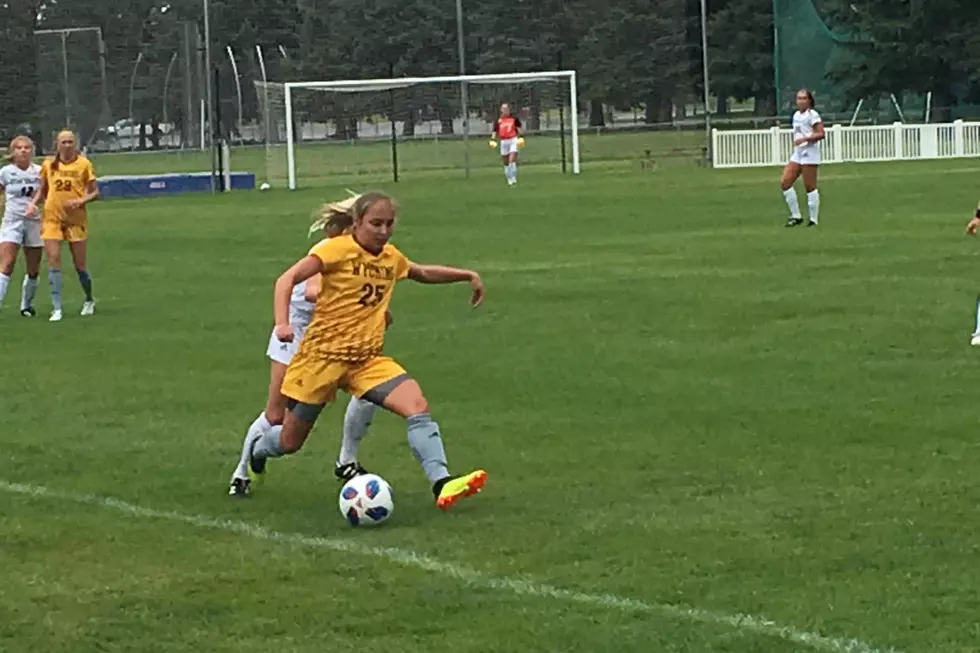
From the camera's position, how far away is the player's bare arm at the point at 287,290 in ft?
27.4

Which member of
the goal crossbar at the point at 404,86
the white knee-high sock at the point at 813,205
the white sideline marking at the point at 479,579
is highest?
the goal crossbar at the point at 404,86

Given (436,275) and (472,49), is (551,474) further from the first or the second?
(472,49)

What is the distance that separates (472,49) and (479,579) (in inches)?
2310

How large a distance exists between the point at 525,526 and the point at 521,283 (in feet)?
38.8

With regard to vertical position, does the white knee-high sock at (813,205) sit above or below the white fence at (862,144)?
below

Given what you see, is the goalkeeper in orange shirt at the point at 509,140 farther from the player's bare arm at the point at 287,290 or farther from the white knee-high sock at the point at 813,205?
the player's bare arm at the point at 287,290

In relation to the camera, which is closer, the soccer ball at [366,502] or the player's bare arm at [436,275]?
the soccer ball at [366,502]

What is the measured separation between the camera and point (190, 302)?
1950 centimetres

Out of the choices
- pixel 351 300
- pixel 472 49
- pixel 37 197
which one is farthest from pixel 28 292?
pixel 472 49

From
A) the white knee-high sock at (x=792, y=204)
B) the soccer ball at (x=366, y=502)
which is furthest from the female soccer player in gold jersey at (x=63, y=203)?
the white knee-high sock at (x=792, y=204)

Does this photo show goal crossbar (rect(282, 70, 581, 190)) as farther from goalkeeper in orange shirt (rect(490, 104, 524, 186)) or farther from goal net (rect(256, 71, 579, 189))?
goalkeeper in orange shirt (rect(490, 104, 524, 186))

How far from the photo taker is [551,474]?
9.71 metres

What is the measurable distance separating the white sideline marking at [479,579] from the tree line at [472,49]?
3809cm

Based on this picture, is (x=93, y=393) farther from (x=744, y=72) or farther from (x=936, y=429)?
(x=744, y=72)
